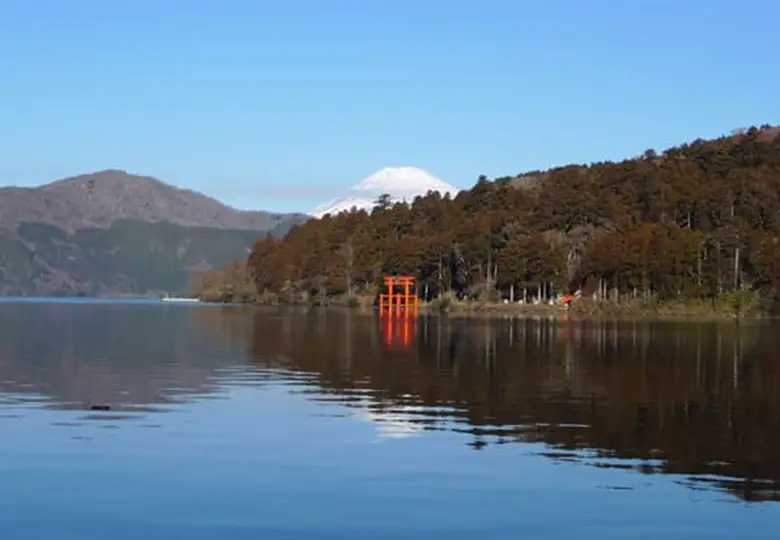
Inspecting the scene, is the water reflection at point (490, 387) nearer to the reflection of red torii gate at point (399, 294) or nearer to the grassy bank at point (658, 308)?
the grassy bank at point (658, 308)

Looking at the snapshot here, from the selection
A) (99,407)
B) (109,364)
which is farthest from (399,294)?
(99,407)

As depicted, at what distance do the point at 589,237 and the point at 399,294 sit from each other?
25.4m

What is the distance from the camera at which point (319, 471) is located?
1864 centimetres

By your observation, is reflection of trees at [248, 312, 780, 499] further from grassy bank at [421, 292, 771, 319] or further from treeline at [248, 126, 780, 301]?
treeline at [248, 126, 780, 301]

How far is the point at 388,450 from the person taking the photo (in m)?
20.9

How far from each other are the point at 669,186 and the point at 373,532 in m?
131

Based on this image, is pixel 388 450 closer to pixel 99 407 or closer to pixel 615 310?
pixel 99 407

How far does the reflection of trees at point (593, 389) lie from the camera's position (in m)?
21.3

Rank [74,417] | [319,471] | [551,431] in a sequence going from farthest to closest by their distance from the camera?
[74,417], [551,431], [319,471]

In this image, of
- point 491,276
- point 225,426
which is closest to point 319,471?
point 225,426

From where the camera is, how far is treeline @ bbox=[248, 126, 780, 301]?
118 metres

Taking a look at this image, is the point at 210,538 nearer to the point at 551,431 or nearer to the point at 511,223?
the point at 551,431

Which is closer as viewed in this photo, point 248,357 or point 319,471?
point 319,471

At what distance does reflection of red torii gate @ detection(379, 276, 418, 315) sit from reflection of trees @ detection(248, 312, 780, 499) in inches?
3124
